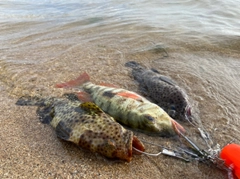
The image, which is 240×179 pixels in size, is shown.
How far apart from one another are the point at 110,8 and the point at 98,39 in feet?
18.2

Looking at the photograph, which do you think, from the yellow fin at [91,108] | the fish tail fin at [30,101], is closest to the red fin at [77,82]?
the fish tail fin at [30,101]

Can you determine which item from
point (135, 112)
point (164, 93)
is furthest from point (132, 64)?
point (135, 112)

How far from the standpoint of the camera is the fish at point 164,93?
165 inches

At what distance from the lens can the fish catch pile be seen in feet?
10.4

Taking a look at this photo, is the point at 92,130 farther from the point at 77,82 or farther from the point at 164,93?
the point at 77,82

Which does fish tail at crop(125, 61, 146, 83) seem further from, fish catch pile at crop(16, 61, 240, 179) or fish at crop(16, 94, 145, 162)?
fish at crop(16, 94, 145, 162)

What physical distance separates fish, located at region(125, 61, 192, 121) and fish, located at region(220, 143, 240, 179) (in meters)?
1.09

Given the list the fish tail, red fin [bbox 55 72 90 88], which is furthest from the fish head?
red fin [bbox 55 72 90 88]

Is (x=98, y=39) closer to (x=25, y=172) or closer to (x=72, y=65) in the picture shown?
(x=72, y=65)

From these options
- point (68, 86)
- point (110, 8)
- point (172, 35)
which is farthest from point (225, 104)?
point (110, 8)

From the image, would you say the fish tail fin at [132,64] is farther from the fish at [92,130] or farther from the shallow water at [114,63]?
the fish at [92,130]

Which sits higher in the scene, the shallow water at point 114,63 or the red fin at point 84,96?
the red fin at point 84,96

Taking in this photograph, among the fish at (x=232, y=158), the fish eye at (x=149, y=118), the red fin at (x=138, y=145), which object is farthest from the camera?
the fish eye at (x=149, y=118)

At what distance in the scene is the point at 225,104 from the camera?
459 cm
